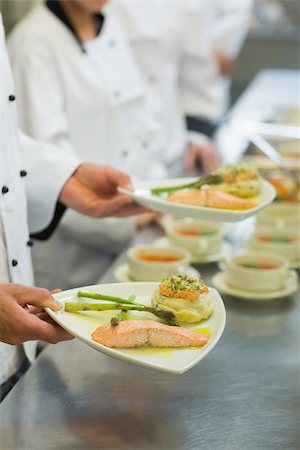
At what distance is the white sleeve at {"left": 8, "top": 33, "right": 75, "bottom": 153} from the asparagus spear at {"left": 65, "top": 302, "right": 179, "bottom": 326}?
50.5 inches

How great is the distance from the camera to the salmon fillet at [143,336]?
1.33m

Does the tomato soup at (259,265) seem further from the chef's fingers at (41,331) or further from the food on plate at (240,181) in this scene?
the chef's fingers at (41,331)

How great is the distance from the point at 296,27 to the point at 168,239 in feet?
14.3

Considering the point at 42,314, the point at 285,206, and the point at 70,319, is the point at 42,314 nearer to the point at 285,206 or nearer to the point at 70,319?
the point at 70,319

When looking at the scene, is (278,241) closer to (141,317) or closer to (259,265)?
(259,265)

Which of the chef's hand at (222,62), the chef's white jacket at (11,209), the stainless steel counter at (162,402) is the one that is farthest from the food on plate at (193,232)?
the chef's hand at (222,62)

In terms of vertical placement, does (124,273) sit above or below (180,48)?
below

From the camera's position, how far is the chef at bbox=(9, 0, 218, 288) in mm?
2693

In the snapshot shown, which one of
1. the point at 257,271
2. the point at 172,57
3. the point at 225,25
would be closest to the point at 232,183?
the point at 257,271

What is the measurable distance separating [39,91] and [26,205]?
833mm

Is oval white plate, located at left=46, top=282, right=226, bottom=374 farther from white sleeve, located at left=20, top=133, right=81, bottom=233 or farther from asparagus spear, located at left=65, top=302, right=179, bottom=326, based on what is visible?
white sleeve, located at left=20, top=133, right=81, bottom=233

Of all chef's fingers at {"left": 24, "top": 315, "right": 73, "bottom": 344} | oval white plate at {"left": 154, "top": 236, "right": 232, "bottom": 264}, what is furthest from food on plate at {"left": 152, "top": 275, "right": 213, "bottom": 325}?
oval white plate at {"left": 154, "top": 236, "right": 232, "bottom": 264}

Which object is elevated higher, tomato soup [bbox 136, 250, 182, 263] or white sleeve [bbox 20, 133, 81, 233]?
white sleeve [bbox 20, 133, 81, 233]

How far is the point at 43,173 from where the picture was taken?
2.05 metres
